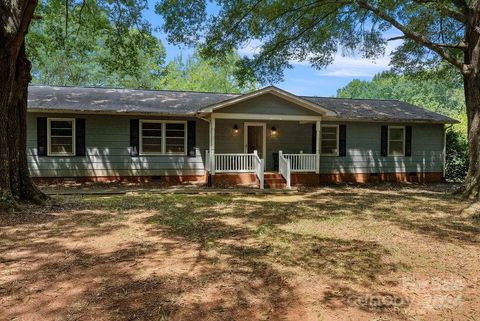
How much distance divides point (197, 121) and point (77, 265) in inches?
366

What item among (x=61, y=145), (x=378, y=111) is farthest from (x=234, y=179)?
(x=378, y=111)

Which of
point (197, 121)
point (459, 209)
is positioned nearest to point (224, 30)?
point (197, 121)

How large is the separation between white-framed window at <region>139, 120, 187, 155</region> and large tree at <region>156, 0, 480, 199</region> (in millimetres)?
3171

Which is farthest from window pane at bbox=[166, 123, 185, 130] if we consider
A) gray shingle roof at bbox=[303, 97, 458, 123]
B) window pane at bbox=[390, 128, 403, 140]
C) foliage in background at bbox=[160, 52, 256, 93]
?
foliage in background at bbox=[160, 52, 256, 93]

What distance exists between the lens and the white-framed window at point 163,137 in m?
12.6

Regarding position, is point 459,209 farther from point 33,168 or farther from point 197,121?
point 33,168

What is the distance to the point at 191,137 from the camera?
1288 cm

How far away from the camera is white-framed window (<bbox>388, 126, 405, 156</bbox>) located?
14820 mm

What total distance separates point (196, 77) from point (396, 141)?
26.6 m

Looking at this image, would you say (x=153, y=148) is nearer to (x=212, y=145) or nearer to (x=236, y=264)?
(x=212, y=145)

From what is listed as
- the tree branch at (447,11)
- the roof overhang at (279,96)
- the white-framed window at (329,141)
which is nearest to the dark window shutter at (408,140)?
the white-framed window at (329,141)

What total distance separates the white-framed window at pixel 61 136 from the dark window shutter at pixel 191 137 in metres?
4.02

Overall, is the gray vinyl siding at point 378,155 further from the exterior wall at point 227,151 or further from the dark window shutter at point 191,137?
the dark window shutter at point 191,137

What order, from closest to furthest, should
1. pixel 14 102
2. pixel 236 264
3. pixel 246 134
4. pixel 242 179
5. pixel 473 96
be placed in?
1. pixel 236 264
2. pixel 14 102
3. pixel 473 96
4. pixel 242 179
5. pixel 246 134
